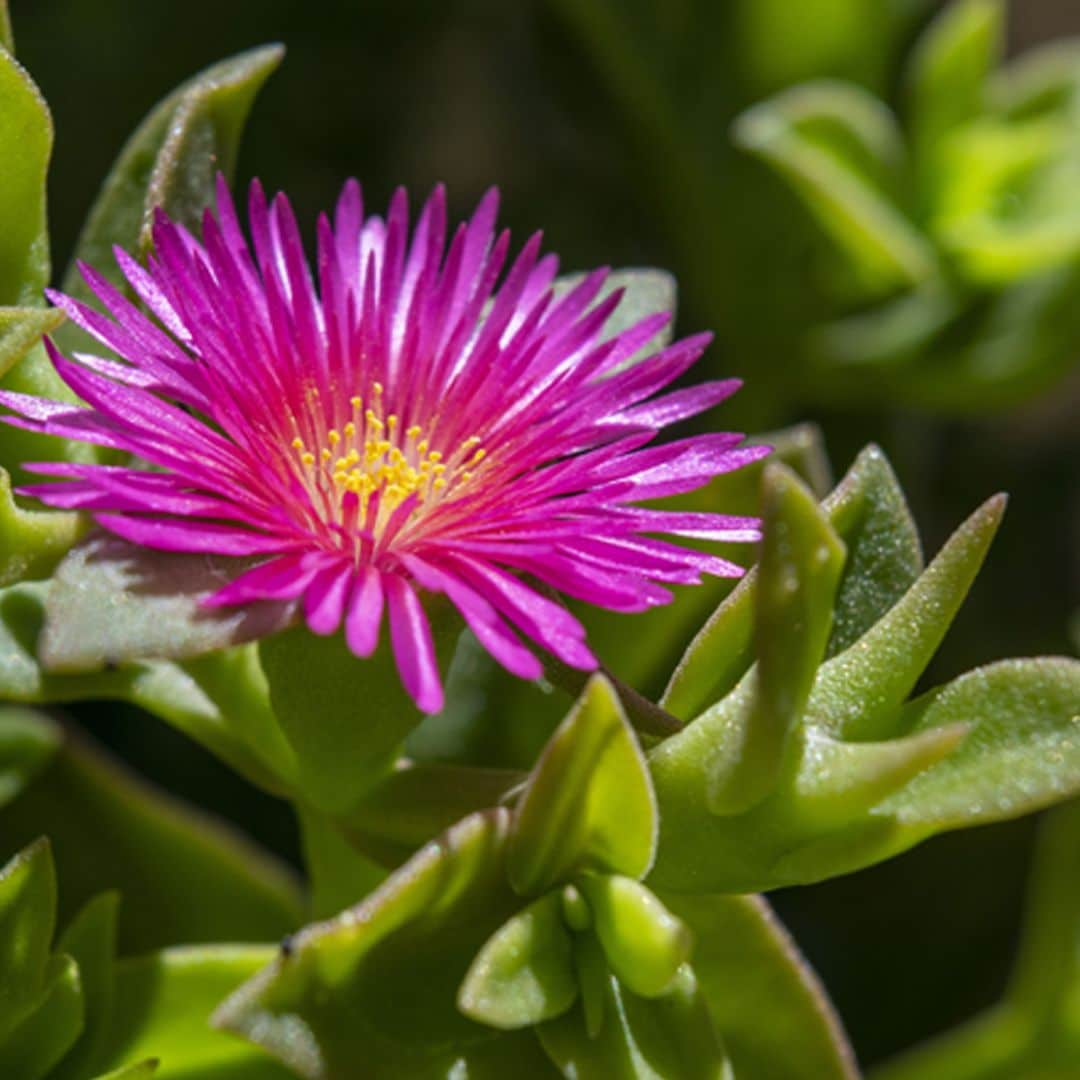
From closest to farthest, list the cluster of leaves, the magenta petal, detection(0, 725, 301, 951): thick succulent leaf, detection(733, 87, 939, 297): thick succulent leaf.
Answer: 1. the magenta petal
2. detection(0, 725, 301, 951): thick succulent leaf
3. detection(733, 87, 939, 297): thick succulent leaf
4. the cluster of leaves

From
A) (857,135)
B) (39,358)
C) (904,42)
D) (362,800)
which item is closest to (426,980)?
(362,800)

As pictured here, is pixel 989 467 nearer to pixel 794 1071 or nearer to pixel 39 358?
pixel 794 1071

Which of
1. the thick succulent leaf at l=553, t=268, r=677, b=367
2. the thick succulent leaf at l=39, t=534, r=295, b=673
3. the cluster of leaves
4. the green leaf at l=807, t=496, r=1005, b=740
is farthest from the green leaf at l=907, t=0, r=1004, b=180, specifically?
the thick succulent leaf at l=39, t=534, r=295, b=673

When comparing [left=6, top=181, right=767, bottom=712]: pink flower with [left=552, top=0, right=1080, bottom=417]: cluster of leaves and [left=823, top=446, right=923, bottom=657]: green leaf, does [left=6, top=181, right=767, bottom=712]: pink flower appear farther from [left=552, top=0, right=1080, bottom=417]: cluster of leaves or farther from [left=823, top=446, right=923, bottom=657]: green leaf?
[left=552, top=0, right=1080, bottom=417]: cluster of leaves

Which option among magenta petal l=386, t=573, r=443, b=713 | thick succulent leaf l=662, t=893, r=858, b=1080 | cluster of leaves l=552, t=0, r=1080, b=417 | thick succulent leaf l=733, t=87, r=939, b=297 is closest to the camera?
magenta petal l=386, t=573, r=443, b=713

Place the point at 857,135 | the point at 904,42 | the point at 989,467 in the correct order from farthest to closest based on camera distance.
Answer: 1. the point at 989,467
2. the point at 904,42
3. the point at 857,135

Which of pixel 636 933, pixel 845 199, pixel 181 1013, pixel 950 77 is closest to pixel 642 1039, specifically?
pixel 636 933
